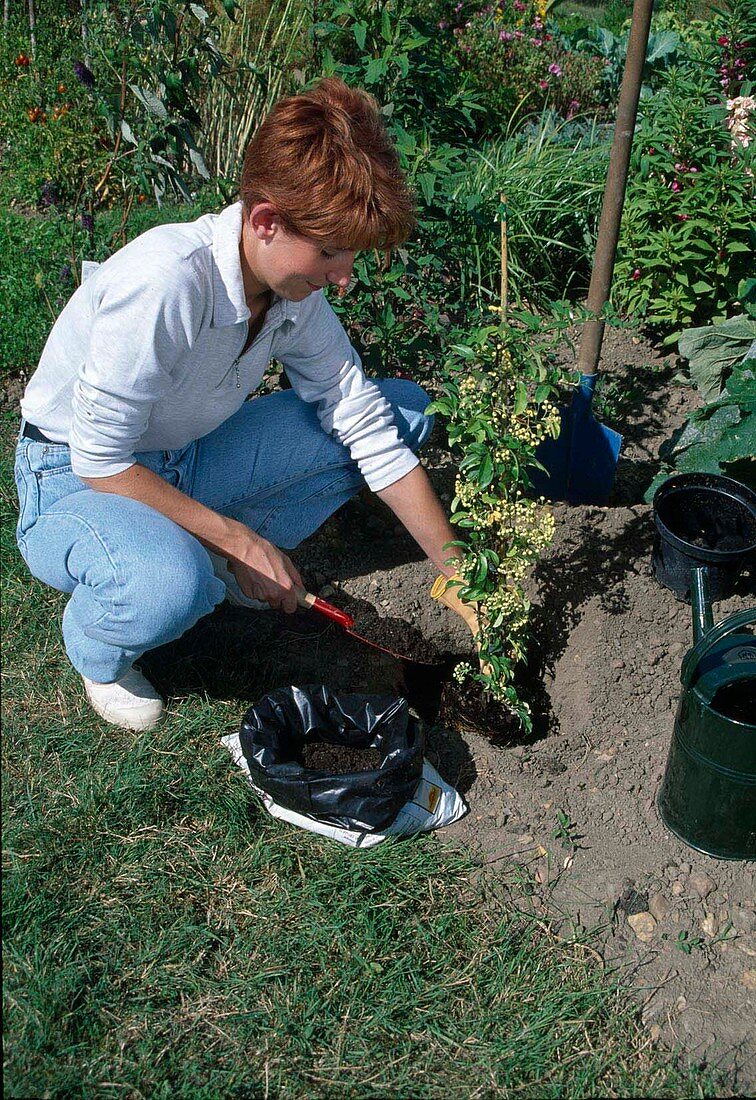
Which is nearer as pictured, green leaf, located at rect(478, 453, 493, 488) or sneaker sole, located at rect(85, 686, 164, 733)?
green leaf, located at rect(478, 453, 493, 488)

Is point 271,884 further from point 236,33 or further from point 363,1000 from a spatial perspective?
point 236,33

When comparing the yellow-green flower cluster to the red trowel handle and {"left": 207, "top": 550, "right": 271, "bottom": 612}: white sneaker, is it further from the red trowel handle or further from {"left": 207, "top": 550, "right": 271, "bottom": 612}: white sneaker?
{"left": 207, "top": 550, "right": 271, "bottom": 612}: white sneaker

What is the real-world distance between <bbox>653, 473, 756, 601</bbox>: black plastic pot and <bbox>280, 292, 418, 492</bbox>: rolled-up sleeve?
2.81 ft

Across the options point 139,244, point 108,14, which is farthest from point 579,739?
point 108,14

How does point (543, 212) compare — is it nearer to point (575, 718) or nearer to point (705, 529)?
point (705, 529)

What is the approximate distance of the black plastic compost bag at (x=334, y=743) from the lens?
2172 mm

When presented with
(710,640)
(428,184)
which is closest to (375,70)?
(428,184)

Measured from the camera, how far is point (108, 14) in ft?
13.1

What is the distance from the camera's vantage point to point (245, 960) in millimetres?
2066

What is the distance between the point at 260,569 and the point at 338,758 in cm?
51

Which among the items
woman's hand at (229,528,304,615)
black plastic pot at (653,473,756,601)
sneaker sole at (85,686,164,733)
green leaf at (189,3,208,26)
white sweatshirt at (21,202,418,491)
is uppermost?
green leaf at (189,3,208,26)

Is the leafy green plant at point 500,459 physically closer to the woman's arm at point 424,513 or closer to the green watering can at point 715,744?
the woman's arm at point 424,513

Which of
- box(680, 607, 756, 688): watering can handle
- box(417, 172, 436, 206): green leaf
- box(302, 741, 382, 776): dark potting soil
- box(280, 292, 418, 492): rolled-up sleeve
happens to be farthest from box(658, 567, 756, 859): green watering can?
box(417, 172, 436, 206): green leaf

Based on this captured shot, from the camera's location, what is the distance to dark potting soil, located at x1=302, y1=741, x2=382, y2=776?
236 centimetres
